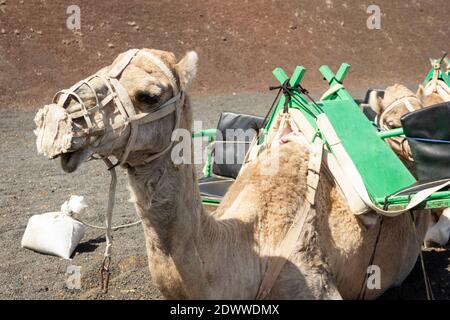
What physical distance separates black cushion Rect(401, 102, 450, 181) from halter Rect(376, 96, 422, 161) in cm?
75

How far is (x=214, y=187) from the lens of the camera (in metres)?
5.70

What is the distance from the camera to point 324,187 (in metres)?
4.07

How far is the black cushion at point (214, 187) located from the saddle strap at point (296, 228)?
139cm

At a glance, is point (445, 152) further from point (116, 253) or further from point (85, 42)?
point (85, 42)

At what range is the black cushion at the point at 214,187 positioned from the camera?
17.4ft

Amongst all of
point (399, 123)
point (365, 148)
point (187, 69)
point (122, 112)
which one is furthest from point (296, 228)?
point (399, 123)

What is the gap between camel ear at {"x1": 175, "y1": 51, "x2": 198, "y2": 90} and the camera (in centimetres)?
316

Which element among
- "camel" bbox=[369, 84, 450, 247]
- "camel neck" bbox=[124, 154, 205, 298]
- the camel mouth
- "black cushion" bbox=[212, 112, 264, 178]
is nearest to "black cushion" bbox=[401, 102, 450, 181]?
"camel" bbox=[369, 84, 450, 247]

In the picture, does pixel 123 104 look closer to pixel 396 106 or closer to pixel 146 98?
pixel 146 98

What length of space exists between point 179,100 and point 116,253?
136 inches

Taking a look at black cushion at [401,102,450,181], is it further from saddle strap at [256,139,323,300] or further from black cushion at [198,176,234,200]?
black cushion at [198,176,234,200]

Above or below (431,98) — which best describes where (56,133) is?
above

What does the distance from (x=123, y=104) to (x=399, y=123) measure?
343cm
